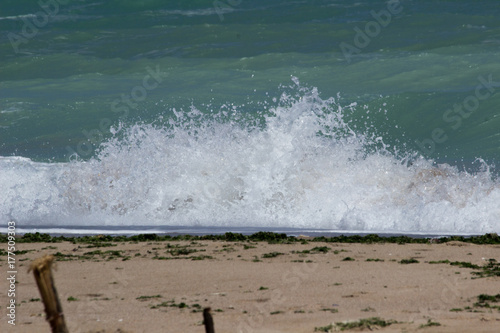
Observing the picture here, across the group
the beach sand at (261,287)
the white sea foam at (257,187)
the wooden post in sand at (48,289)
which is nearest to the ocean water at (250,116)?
the white sea foam at (257,187)

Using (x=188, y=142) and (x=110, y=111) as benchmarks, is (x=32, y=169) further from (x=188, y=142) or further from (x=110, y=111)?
(x=110, y=111)

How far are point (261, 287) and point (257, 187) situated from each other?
5.11 metres

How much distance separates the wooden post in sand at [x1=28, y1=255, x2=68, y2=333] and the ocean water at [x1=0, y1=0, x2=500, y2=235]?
22.4 feet

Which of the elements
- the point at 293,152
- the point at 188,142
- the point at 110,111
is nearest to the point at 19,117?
the point at 110,111

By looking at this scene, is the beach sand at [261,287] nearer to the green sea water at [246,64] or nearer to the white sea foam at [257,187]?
the white sea foam at [257,187]

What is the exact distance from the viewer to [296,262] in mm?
6871

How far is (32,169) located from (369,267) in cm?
828

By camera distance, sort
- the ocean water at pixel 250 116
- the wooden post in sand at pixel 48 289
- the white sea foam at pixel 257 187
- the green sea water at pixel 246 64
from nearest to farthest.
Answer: the wooden post in sand at pixel 48 289, the white sea foam at pixel 257 187, the ocean water at pixel 250 116, the green sea water at pixel 246 64

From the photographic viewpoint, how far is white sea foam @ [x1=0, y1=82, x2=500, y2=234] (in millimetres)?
9836

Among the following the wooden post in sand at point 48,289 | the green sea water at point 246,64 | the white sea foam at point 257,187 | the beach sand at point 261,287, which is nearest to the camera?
the wooden post in sand at point 48,289

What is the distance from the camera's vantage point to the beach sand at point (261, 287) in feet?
15.8

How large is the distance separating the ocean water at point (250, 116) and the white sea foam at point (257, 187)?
29mm

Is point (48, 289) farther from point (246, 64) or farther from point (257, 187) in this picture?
point (246, 64)

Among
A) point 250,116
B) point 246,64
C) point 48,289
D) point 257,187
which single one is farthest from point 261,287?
point 246,64
